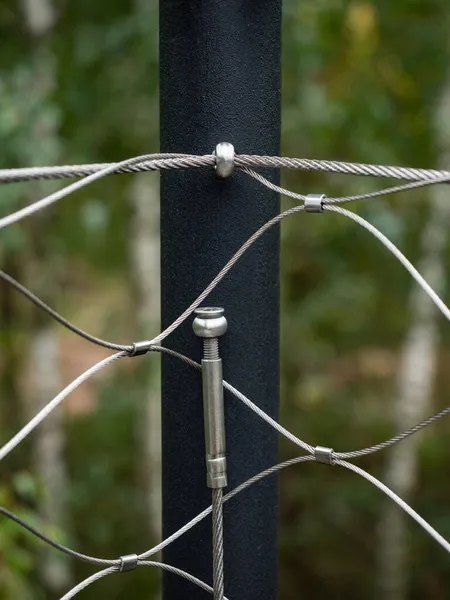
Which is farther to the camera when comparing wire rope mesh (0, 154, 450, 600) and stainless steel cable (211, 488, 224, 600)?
stainless steel cable (211, 488, 224, 600)

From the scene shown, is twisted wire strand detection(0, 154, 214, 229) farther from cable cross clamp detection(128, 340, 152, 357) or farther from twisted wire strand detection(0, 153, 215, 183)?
cable cross clamp detection(128, 340, 152, 357)

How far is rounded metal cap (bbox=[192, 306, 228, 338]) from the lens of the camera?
89cm

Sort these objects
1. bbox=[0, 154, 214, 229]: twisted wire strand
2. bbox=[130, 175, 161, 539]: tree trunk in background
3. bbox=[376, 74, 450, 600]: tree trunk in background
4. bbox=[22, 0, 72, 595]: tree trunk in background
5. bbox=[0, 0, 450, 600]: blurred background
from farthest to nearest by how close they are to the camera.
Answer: bbox=[376, 74, 450, 600]: tree trunk in background, bbox=[130, 175, 161, 539]: tree trunk in background, bbox=[22, 0, 72, 595]: tree trunk in background, bbox=[0, 0, 450, 600]: blurred background, bbox=[0, 154, 214, 229]: twisted wire strand

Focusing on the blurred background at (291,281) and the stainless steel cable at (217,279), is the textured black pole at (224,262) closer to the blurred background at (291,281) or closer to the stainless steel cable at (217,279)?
the stainless steel cable at (217,279)

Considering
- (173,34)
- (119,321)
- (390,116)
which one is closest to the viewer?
(173,34)

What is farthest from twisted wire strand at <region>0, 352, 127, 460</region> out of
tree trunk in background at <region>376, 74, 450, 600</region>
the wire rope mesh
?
tree trunk in background at <region>376, 74, 450, 600</region>

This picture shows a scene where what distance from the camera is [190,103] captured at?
0.90 meters

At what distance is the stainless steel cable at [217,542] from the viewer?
0.92 meters

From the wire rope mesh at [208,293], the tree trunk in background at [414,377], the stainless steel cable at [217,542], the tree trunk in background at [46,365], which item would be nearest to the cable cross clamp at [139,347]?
the wire rope mesh at [208,293]

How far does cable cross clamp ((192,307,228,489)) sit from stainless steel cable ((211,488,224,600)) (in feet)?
0.06

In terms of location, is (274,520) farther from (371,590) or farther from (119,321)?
(371,590)

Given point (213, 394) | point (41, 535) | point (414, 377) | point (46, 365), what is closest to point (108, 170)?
point (213, 394)

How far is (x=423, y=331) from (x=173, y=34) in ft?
15.2

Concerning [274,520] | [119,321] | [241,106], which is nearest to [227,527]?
[274,520]
